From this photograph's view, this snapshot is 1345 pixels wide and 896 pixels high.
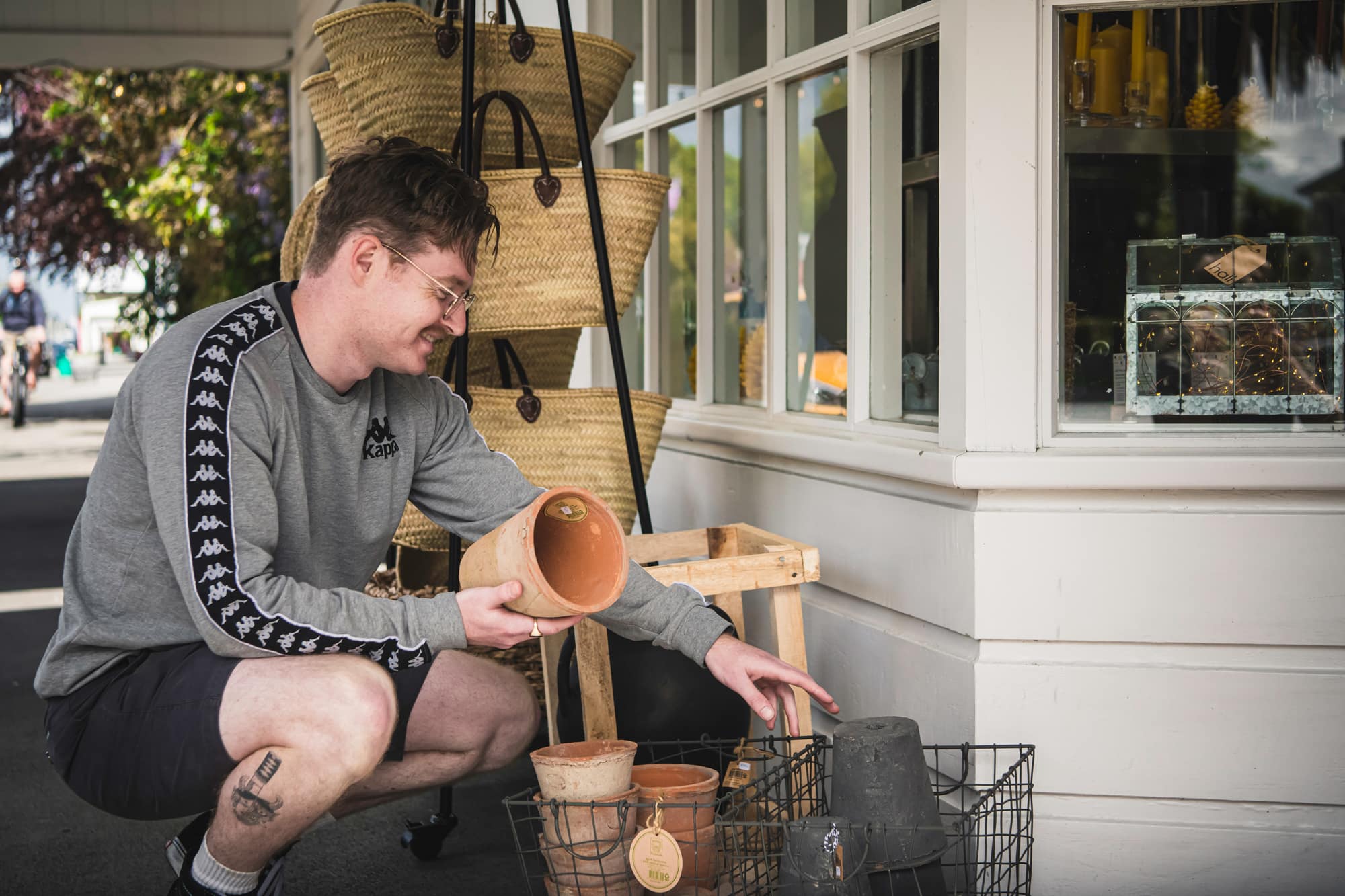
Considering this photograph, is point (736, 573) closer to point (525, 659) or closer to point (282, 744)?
point (282, 744)

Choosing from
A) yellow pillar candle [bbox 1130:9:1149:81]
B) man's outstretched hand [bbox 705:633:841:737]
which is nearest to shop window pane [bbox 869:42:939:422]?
yellow pillar candle [bbox 1130:9:1149:81]

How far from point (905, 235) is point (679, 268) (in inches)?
49.5

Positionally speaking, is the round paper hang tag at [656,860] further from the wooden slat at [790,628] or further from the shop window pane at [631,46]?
the shop window pane at [631,46]

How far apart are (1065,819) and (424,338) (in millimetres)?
1360

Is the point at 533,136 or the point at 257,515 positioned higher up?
the point at 533,136

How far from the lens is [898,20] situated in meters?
2.54

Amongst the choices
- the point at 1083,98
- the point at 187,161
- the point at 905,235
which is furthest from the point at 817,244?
the point at 187,161

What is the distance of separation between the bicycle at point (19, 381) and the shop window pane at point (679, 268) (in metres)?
11.5

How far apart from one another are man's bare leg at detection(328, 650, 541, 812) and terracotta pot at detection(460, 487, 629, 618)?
1.01 feet

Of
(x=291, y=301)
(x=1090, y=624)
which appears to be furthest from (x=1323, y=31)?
(x=291, y=301)

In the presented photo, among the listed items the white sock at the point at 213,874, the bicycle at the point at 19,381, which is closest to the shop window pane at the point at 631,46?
the white sock at the point at 213,874

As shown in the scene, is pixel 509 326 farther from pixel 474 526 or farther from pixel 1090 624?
pixel 1090 624

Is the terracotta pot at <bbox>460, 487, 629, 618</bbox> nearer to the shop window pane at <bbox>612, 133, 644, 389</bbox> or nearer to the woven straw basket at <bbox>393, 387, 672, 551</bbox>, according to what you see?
the woven straw basket at <bbox>393, 387, 672, 551</bbox>

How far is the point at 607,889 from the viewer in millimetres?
1972
